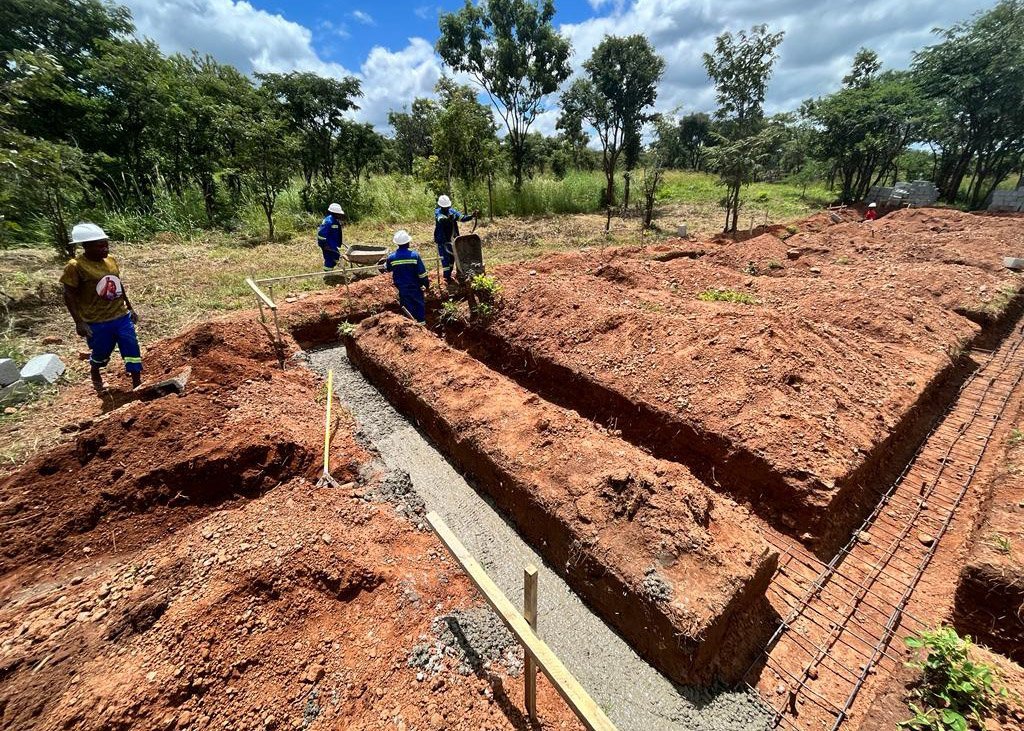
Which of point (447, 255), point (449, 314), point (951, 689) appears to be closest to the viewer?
point (951, 689)

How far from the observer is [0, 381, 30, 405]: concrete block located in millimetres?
4965

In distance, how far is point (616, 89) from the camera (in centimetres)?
1934

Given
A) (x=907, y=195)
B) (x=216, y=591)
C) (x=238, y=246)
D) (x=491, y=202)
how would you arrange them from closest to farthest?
(x=216, y=591) < (x=238, y=246) < (x=491, y=202) < (x=907, y=195)

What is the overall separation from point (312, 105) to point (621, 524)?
21.2 metres

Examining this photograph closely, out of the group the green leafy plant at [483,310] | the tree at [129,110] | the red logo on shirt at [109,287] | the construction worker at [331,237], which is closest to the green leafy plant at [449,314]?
the green leafy plant at [483,310]

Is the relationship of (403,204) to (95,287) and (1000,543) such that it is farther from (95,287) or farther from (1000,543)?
(1000,543)

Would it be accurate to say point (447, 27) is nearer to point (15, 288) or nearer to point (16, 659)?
point (15, 288)

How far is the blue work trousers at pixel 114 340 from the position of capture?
4.75 meters

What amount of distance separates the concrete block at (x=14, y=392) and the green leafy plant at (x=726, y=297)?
9.99 m

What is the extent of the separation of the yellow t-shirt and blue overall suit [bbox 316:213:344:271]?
16.0ft

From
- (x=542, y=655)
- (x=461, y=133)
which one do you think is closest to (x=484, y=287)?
(x=542, y=655)

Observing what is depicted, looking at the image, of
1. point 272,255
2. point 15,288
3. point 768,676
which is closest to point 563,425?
point 768,676

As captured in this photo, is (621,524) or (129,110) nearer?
(621,524)

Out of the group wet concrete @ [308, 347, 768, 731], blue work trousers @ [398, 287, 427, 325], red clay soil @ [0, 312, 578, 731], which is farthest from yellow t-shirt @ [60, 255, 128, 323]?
blue work trousers @ [398, 287, 427, 325]
